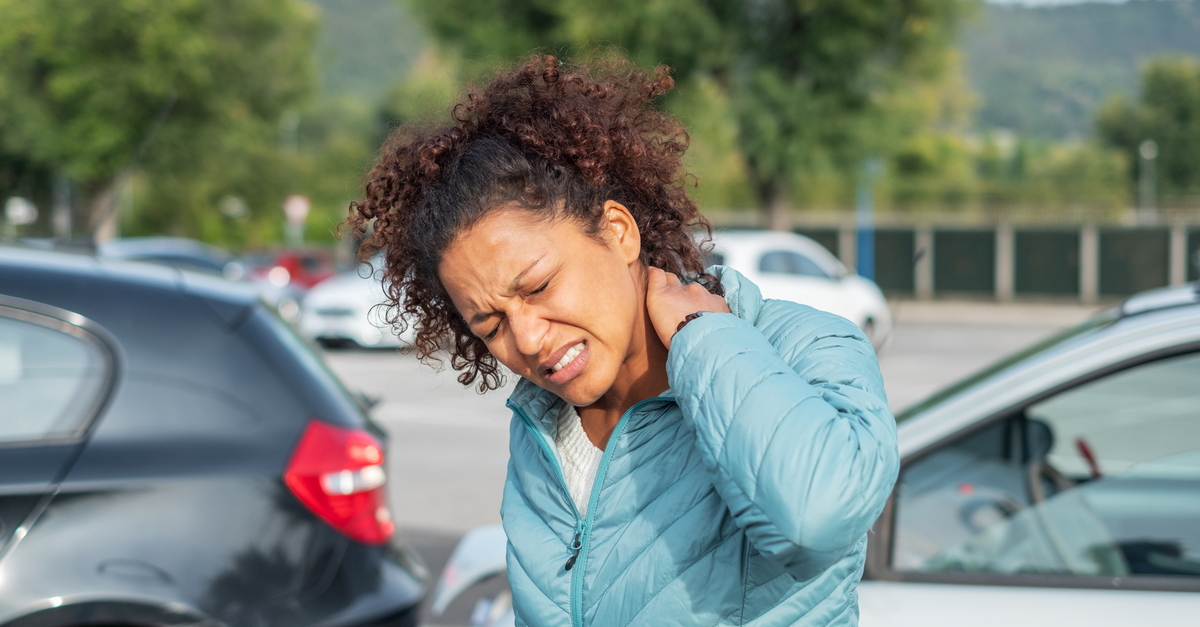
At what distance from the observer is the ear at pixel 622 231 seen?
4.76 ft

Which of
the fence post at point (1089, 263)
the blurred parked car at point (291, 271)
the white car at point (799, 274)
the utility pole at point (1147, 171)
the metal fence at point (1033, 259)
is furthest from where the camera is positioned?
the utility pole at point (1147, 171)

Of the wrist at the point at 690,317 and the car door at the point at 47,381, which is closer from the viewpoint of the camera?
the wrist at the point at 690,317

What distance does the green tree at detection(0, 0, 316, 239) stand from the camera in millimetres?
31125

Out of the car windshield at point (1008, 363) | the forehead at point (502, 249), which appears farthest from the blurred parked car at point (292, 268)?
the forehead at point (502, 249)

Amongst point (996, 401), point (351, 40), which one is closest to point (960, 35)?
point (996, 401)

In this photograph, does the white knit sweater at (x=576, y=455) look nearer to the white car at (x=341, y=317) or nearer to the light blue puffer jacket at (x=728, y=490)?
the light blue puffer jacket at (x=728, y=490)

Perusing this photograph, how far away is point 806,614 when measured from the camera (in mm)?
1314

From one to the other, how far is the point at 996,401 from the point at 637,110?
1160 millimetres

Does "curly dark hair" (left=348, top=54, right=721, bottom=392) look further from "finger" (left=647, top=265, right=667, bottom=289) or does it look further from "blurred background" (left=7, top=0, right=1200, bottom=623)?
"blurred background" (left=7, top=0, right=1200, bottom=623)

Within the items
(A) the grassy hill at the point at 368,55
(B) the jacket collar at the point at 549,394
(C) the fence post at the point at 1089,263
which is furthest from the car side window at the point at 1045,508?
(A) the grassy hill at the point at 368,55

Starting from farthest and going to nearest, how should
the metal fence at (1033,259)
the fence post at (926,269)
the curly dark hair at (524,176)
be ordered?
the fence post at (926,269) → the metal fence at (1033,259) → the curly dark hair at (524,176)

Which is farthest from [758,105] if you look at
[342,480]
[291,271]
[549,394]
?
[549,394]

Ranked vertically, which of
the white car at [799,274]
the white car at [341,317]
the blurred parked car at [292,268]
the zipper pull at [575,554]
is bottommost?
the blurred parked car at [292,268]

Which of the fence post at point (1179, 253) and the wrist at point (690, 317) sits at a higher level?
the wrist at point (690, 317)
